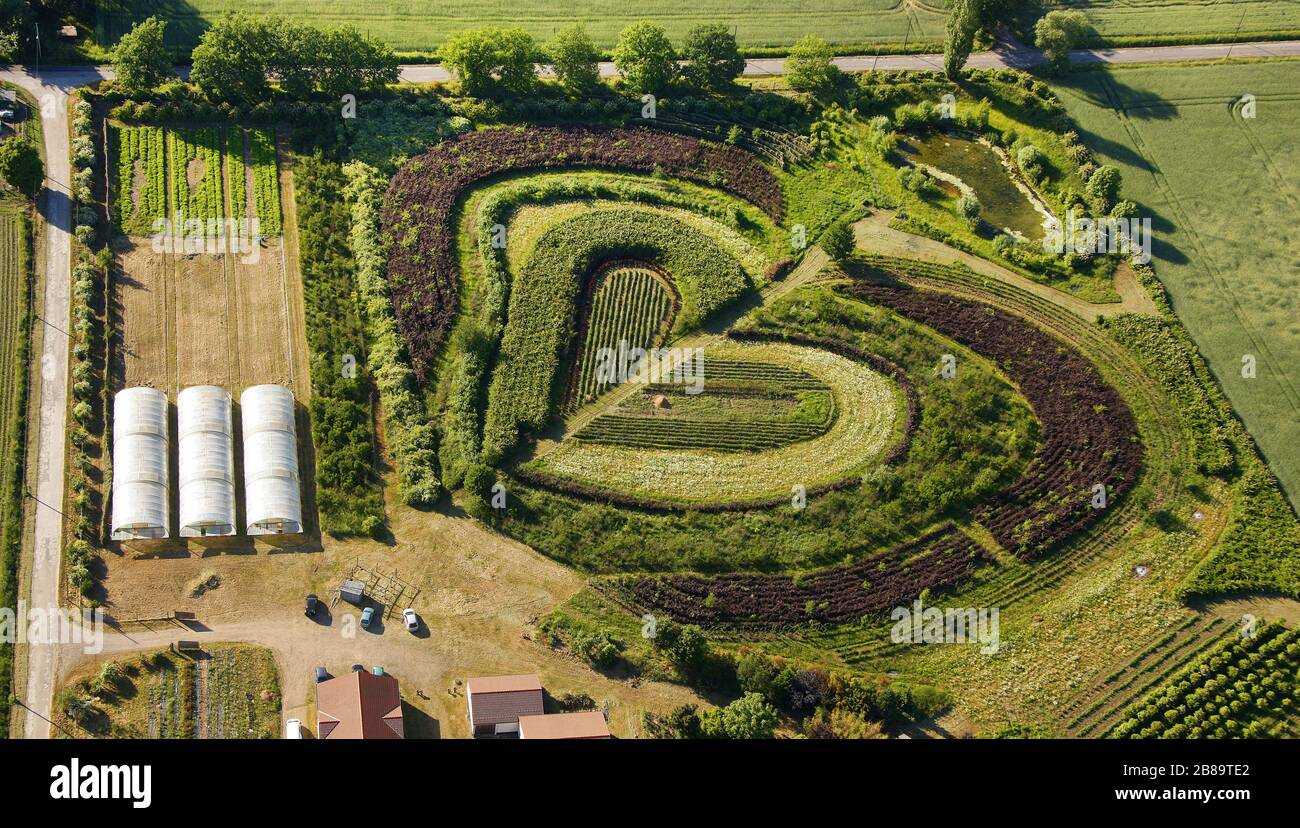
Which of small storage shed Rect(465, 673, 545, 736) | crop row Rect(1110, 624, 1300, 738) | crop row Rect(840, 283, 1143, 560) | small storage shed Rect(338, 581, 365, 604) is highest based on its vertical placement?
crop row Rect(840, 283, 1143, 560)

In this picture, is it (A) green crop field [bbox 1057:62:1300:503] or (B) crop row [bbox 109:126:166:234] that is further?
(B) crop row [bbox 109:126:166:234]

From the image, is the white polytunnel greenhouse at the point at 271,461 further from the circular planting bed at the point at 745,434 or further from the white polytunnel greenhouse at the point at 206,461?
the circular planting bed at the point at 745,434

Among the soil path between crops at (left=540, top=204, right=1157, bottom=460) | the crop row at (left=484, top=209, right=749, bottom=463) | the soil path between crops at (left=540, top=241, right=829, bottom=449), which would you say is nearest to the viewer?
the soil path between crops at (left=540, top=241, right=829, bottom=449)


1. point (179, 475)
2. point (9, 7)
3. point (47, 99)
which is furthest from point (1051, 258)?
point (9, 7)

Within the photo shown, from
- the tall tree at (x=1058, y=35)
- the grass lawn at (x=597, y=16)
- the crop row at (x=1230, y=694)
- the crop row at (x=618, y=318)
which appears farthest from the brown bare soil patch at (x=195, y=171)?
the crop row at (x=1230, y=694)

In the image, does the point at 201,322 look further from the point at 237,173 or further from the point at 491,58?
the point at 491,58

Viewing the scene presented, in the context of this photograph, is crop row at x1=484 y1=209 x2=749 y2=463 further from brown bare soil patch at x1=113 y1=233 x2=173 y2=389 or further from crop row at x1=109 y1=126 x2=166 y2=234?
crop row at x1=109 y1=126 x2=166 y2=234

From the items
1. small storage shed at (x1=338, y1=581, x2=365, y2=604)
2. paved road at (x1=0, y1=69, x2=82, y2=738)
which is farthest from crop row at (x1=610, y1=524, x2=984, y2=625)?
paved road at (x1=0, y1=69, x2=82, y2=738)

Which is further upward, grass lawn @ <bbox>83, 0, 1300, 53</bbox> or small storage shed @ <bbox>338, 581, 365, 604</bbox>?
grass lawn @ <bbox>83, 0, 1300, 53</bbox>

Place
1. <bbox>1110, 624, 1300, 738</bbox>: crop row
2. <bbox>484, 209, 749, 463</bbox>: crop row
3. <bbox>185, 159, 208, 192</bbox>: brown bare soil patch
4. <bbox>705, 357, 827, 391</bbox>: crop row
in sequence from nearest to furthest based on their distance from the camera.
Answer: <bbox>1110, 624, 1300, 738</bbox>: crop row
<bbox>484, 209, 749, 463</bbox>: crop row
<bbox>705, 357, 827, 391</bbox>: crop row
<bbox>185, 159, 208, 192</bbox>: brown bare soil patch
